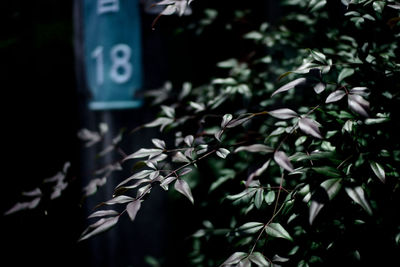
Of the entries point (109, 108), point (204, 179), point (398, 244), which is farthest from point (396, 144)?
point (109, 108)

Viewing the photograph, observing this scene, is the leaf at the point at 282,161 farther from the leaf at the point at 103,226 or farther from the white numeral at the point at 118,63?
the white numeral at the point at 118,63

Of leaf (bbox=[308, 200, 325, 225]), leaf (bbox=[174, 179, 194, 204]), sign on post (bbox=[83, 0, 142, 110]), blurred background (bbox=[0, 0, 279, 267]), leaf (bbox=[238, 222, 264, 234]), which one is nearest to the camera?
leaf (bbox=[308, 200, 325, 225])

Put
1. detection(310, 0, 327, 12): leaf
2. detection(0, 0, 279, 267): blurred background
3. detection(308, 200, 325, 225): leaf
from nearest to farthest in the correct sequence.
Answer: detection(308, 200, 325, 225): leaf < detection(310, 0, 327, 12): leaf < detection(0, 0, 279, 267): blurred background

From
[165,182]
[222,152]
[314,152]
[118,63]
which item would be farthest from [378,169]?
[118,63]

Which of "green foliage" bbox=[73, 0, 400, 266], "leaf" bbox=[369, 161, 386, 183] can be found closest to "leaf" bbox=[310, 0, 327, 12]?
"green foliage" bbox=[73, 0, 400, 266]

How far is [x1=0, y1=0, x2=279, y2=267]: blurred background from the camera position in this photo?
1.94 metres

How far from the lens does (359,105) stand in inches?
25.2

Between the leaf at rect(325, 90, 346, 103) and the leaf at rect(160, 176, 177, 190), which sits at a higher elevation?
the leaf at rect(325, 90, 346, 103)

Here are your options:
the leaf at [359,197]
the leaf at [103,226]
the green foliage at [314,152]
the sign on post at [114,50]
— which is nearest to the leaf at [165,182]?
the green foliage at [314,152]

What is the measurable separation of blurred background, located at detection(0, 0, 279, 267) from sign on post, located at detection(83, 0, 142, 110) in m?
0.16

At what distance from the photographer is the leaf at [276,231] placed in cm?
73

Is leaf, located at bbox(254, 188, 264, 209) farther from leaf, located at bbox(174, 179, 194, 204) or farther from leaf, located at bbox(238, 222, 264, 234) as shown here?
leaf, located at bbox(174, 179, 194, 204)

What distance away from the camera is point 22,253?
6.61ft

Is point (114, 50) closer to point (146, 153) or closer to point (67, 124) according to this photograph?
point (67, 124)
